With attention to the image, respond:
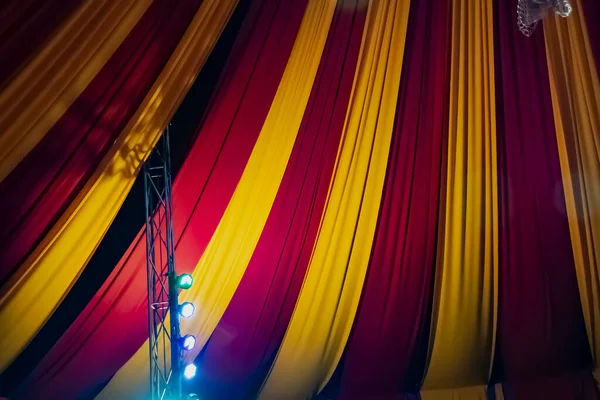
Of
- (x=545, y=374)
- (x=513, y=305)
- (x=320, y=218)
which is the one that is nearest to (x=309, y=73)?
(x=320, y=218)

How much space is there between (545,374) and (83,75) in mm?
3499

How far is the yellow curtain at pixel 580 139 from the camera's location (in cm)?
359

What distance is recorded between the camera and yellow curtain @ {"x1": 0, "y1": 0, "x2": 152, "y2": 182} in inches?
114

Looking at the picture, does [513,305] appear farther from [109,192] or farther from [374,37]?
[109,192]

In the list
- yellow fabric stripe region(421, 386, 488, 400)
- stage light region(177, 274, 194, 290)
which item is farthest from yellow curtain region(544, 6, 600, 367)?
stage light region(177, 274, 194, 290)

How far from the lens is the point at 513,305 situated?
3.93 meters

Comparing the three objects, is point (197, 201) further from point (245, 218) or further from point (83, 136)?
point (83, 136)

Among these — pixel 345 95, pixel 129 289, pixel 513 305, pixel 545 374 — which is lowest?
pixel 129 289

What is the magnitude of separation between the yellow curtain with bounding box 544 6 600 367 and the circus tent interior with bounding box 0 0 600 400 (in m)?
0.01

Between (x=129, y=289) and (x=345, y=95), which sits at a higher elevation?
(x=345, y=95)

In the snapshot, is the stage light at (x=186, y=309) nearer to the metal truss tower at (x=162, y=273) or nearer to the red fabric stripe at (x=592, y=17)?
the metal truss tower at (x=162, y=273)

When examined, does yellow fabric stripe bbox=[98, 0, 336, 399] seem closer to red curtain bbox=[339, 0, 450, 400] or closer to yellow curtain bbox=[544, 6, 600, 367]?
red curtain bbox=[339, 0, 450, 400]

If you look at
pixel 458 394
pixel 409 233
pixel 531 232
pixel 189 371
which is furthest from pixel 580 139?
pixel 189 371

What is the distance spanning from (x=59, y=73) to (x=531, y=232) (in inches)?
118
